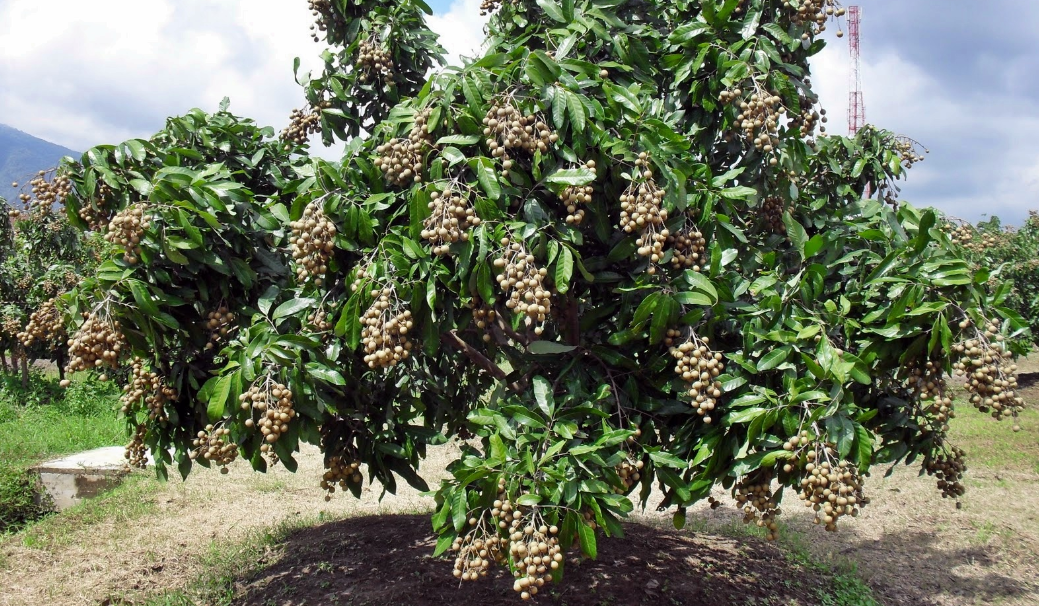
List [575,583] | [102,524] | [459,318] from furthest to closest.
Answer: [102,524], [575,583], [459,318]

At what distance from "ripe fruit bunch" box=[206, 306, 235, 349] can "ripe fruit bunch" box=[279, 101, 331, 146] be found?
3.71 ft

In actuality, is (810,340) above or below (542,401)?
above

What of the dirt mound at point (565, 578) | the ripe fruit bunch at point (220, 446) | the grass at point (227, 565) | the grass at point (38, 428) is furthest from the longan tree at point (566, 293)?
the grass at point (38, 428)

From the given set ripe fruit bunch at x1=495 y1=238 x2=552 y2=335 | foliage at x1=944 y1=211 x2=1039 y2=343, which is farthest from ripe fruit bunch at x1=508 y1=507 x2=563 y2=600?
foliage at x1=944 y1=211 x2=1039 y2=343

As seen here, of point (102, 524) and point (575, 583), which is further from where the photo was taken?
point (102, 524)

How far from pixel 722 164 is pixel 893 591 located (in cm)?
310

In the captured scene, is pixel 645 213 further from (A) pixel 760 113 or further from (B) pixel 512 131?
(A) pixel 760 113

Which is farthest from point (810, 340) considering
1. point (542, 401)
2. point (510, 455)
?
point (510, 455)

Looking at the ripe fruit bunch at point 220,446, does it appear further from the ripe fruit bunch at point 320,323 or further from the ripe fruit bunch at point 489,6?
the ripe fruit bunch at point 489,6

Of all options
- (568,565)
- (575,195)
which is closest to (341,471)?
(575,195)

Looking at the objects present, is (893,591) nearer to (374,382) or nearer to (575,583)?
(575,583)

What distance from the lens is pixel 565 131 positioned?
260cm

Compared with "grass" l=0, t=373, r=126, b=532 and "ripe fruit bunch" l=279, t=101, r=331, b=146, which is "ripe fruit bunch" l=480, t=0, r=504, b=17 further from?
"grass" l=0, t=373, r=126, b=532

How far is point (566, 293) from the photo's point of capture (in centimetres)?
285
